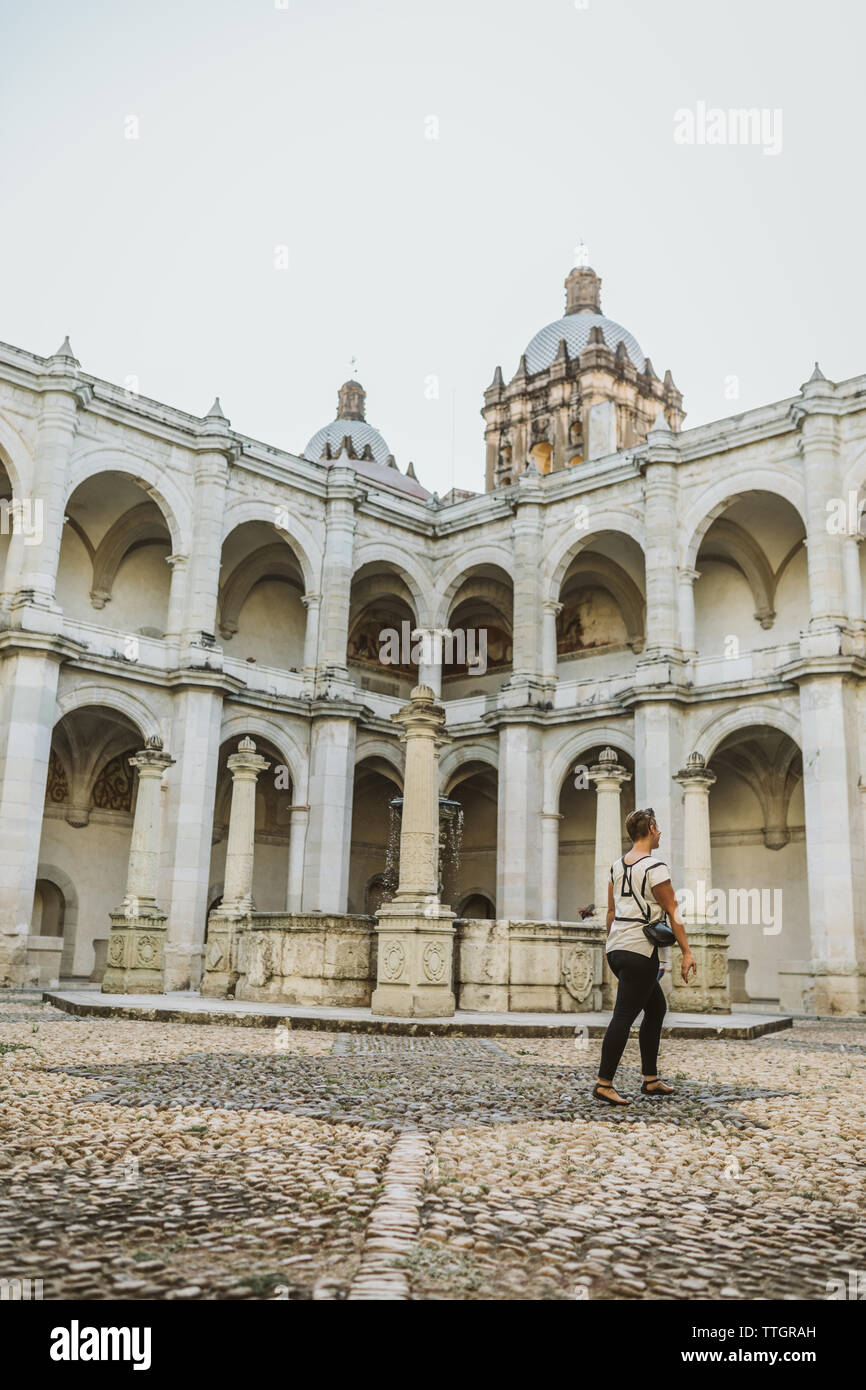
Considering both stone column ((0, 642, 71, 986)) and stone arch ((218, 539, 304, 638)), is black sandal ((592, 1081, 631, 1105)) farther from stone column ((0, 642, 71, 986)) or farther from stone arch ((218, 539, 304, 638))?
stone arch ((218, 539, 304, 638))

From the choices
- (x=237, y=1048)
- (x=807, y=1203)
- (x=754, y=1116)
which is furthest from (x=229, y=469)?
(x=807, y=1203)

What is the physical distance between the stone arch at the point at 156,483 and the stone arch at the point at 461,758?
7.69m

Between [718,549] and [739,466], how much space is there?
3.45 metres

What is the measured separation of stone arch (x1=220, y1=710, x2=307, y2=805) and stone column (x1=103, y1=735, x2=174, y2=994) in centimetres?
604

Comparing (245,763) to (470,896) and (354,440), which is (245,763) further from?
(354,440)

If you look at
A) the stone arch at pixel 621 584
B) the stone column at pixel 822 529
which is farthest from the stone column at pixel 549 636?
the stone column at pixel 822 529

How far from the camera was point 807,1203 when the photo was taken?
3.68 metres

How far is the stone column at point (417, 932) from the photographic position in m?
11.6

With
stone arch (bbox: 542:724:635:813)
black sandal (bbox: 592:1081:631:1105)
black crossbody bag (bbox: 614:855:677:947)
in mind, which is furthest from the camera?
stone arch (bbox: 542:724:635:813)

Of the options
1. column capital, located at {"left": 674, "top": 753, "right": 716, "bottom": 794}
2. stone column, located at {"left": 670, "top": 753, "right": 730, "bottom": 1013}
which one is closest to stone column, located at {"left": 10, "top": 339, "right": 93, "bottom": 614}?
column capital, located at {"left": 674, "top": 753, "right": 716, "bottom": 794}

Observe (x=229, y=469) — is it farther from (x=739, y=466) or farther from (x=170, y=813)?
(x=739, y=466)

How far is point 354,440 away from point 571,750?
28.0m

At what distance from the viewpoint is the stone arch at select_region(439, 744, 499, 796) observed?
25812 millimetres

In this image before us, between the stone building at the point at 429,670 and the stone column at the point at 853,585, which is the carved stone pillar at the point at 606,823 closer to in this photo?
the stone building at the point at 429,670
